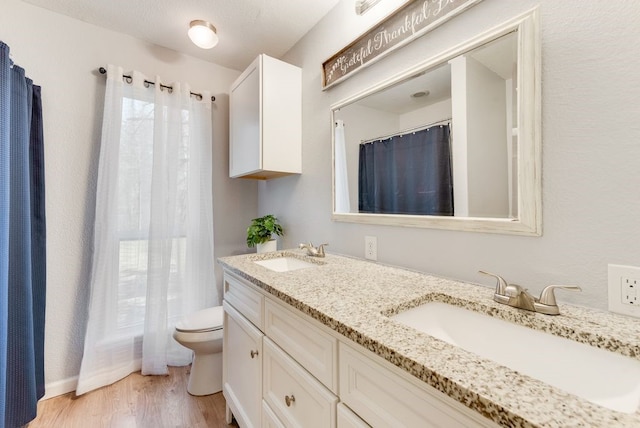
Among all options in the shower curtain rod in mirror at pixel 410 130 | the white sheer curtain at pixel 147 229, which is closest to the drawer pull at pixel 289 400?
the shower curtain rod in mirror at pixel 410 130

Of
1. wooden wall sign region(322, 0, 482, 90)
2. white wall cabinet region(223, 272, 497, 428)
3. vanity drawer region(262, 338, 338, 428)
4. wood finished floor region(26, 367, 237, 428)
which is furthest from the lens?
wood finished floor region(26, 367, 237, 428)

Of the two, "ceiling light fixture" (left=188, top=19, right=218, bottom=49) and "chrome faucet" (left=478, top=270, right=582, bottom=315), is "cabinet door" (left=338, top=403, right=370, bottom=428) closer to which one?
"chrome faucet" (left=478, top=270, right=582, bottom=315)

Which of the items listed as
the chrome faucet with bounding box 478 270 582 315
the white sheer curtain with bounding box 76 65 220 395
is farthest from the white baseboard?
the chrome faucet with bounding box 478 270 582 315

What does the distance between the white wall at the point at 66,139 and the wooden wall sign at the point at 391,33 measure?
1534 millimetres

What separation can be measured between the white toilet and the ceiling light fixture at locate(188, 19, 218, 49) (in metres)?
1.84

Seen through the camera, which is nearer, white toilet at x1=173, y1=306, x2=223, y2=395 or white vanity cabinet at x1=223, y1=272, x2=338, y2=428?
white vanity cabinet at x1=223, y1=272, x2=338, y2=428

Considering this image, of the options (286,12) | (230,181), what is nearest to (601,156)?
(286,12)

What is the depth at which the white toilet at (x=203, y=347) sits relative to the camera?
5.51 feet

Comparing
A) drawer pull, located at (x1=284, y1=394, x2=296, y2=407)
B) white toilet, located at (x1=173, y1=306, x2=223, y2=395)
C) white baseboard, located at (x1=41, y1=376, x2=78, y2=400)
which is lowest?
white baseboard, located at (x1=41, y1=376, x2=78, y2=400)

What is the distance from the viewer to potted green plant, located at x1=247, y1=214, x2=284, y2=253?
6.70 ft

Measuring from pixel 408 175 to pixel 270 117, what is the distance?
1056 millimetres

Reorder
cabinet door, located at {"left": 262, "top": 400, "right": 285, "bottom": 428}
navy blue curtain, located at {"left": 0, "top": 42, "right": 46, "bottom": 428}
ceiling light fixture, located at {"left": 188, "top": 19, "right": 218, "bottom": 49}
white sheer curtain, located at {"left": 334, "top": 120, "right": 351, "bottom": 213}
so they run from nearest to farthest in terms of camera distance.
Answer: cabinet door, located at {"left": 262, "top": 400, "right": 285, "bottom": 428}
navy blue curtain, located at {"left": 0, "top": 42, "right": 46, "bottom": 428}
white sheer curtain, located at {"left": 334, "top": 120, "right": 351, "bottom": 213}
ceiling light fixture, located at {"left": 188, "top": 19, "right": 218, "bottom": 49}

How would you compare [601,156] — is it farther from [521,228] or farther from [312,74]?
[312,74]

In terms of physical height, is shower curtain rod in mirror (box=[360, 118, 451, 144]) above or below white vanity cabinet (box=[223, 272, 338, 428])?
above
